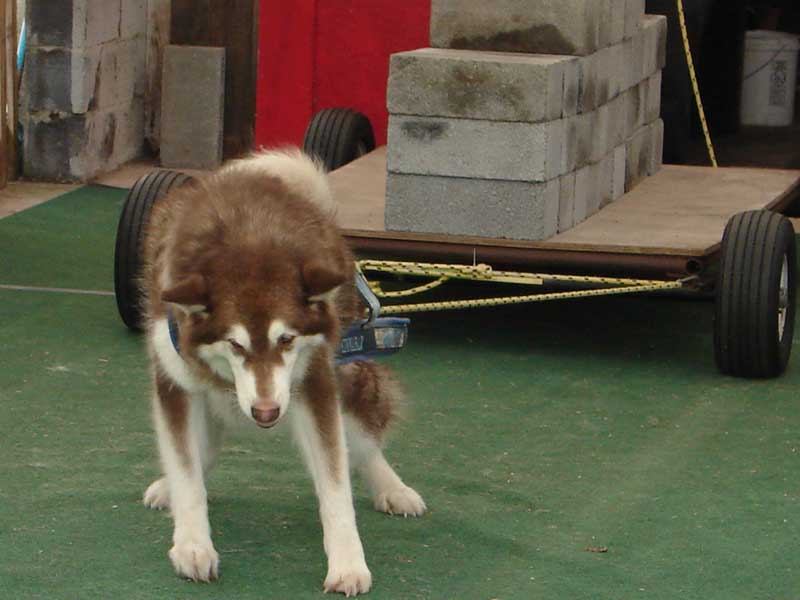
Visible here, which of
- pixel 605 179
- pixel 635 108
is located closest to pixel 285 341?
pixel 605 179

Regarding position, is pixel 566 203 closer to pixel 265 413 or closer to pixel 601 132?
pixel 601 132

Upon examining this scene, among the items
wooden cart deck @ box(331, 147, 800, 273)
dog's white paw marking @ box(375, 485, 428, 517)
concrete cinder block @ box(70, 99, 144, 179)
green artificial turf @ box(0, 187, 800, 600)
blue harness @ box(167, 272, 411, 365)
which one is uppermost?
blue harness @ box(167, 272, 411, 365)

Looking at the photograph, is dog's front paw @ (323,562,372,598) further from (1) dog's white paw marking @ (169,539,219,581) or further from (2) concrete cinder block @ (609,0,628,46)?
(2) concrete cinder block @ (609,0,628,46)

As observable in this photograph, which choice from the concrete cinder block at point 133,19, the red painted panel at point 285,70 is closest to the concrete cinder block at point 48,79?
the concrete cinder block at point 133,19

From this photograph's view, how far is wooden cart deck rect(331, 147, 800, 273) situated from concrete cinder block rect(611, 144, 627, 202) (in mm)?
39

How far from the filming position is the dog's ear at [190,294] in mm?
3852

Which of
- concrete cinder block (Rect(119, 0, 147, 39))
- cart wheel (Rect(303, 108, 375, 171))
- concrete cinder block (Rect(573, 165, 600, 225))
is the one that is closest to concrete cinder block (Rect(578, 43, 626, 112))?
concrete cinder block (Rect(573, 165, 600, 225))

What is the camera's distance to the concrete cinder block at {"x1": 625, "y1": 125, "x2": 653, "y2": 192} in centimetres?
781

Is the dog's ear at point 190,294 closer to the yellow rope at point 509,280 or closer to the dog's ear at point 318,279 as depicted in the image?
the dog's ear at point 318,279

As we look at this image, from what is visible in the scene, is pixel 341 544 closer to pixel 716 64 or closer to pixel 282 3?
pixel 282 3

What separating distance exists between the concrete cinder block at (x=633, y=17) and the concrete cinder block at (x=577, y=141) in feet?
2.07

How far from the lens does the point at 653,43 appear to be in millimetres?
7992

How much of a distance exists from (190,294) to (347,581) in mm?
838

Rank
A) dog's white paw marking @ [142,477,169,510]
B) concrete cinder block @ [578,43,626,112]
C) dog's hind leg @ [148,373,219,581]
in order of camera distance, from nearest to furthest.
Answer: dog's hind leg @ [148,373,219,581] → dog's white paw marking @ [142,477,169,510] → concrete cinder block @ [578,43,626,112]
